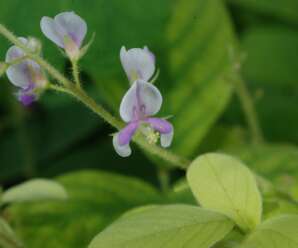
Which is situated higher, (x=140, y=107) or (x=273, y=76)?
(x=140, y=107)

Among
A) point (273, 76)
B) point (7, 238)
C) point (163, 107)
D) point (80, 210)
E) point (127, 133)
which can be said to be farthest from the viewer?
point (273, 76)

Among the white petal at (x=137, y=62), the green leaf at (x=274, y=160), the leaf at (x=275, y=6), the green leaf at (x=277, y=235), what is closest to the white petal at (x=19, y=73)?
the white petal at (x=137, y=62)

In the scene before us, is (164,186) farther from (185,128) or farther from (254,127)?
(254,127)

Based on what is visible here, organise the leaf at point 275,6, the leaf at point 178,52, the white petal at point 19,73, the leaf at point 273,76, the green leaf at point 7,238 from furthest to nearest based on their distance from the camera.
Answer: the leaf at point 275,6 < the leaf at point 273,76 < the leaf at point 178,52 < the green leaf at point 7,238 < the white petal at point 19,73

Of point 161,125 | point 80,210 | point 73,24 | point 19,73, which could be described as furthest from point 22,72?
point 80,210

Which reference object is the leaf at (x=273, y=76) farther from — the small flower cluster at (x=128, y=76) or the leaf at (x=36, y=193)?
the small flower cluster at (x=128, y=76)

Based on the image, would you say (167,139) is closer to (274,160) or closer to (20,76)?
(20,76)
